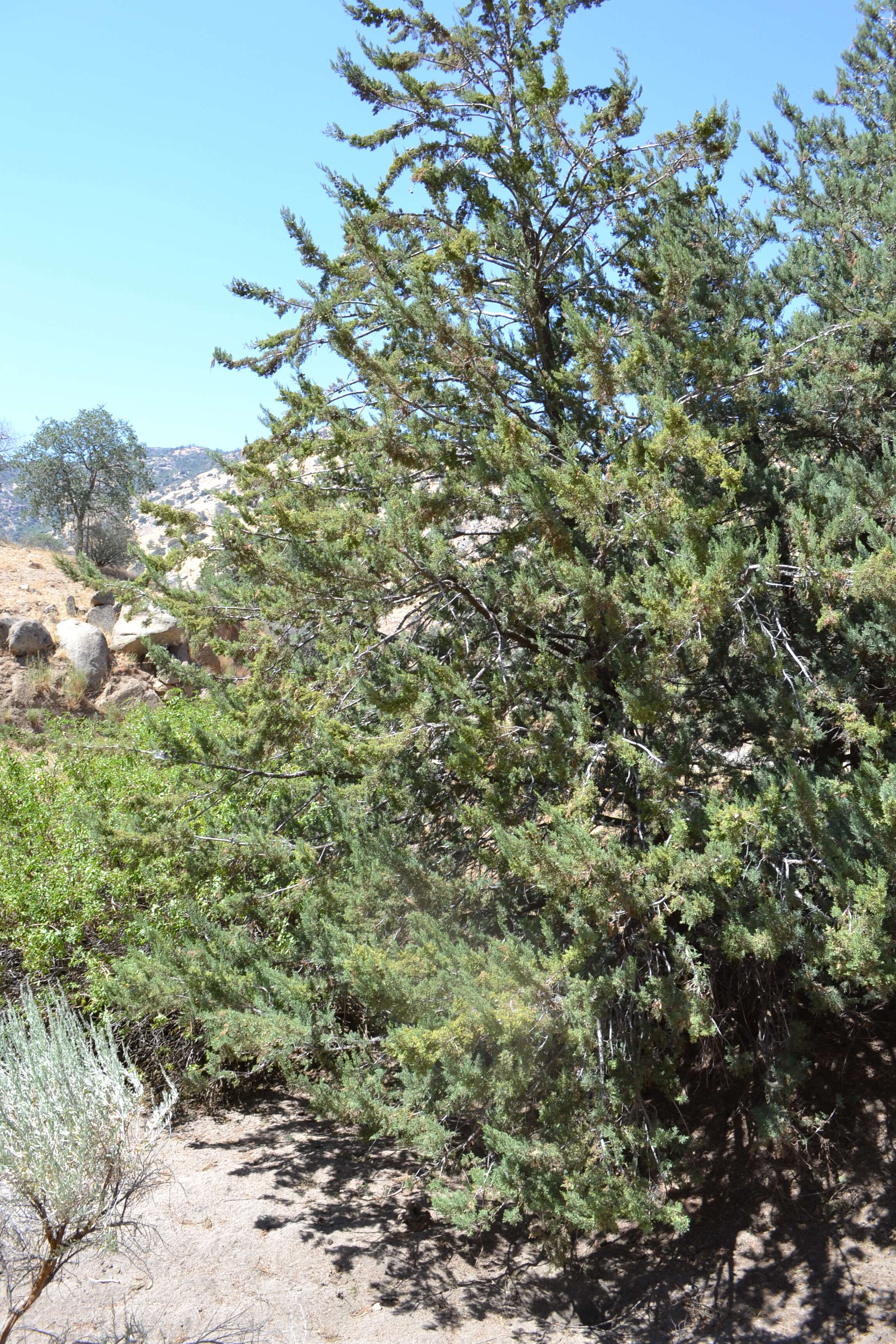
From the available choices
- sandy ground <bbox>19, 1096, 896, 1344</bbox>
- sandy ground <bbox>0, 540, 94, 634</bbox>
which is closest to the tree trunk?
sandy ground <bbox>19, 1096, 896, 1344</bbox>

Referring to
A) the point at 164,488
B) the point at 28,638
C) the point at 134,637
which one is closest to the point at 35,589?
the point at 28,638

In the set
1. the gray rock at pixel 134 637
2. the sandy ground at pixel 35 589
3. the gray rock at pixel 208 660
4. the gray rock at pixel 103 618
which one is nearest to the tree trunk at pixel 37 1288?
the gray rock at pixel 134 637

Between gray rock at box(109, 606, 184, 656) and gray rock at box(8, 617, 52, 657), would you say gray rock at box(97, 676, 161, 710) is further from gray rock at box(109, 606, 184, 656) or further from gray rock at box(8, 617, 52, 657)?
gray rock at box(8, 617, 52, 657)

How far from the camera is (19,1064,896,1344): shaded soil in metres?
5.18

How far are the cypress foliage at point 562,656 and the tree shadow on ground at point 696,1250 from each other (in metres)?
0.62

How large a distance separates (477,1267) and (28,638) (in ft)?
44.1

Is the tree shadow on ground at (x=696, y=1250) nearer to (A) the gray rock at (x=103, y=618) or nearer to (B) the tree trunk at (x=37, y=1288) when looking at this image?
(B) the tree trunk at (x=37, y=1288)

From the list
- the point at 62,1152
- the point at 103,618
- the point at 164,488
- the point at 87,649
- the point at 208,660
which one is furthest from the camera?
the point at 164,488

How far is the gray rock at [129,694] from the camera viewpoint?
15.9m

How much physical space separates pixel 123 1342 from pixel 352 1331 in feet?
4.38

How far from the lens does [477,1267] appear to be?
6004mm

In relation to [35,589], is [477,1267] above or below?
below

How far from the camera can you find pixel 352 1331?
16.8ft

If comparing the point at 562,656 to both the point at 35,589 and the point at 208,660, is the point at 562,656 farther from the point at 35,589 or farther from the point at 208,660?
the point at 35,589
